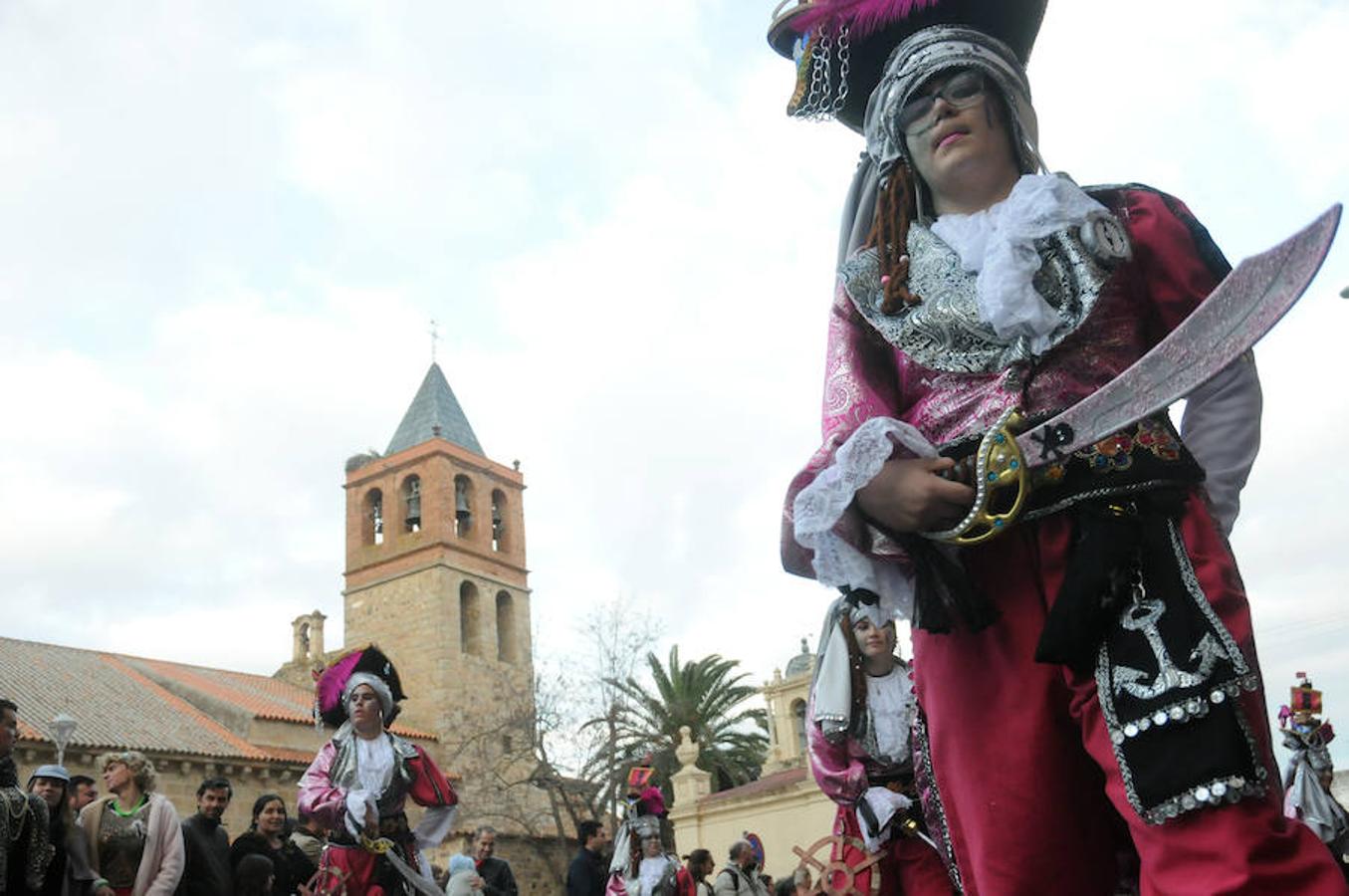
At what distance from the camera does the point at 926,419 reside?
2.51 m

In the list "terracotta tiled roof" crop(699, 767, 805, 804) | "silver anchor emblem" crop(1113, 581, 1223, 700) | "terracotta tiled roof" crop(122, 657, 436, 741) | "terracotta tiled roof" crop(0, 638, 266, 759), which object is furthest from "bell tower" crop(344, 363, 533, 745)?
"silver anchor emblem" crop(1113, 581, 1223, 700)

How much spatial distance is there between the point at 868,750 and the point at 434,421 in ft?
158

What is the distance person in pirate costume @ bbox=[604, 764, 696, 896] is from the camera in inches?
402

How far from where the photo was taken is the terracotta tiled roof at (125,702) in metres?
29.5

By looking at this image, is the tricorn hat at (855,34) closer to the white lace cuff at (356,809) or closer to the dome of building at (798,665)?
the white lace cuff at (356,809)

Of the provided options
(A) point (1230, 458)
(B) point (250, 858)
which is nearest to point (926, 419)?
(A) point (1230, 458)

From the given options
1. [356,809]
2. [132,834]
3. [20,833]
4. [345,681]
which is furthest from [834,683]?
[132,834]

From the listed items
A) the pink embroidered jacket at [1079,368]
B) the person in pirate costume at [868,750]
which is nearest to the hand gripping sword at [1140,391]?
the pink embroidered jacket at [1079,368]

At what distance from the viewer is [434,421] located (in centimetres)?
5228

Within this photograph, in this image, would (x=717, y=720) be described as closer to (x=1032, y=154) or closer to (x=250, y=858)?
(x=250, y=858)

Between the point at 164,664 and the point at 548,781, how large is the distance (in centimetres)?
1519

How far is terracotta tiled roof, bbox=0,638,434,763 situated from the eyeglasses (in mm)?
28514

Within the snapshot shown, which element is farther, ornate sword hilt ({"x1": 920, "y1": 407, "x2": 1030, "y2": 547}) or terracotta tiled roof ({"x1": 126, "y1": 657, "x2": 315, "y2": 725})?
terracotta tiled roof ({"x1": 126, "y1": 657, "x2": 315, "y2": 725})

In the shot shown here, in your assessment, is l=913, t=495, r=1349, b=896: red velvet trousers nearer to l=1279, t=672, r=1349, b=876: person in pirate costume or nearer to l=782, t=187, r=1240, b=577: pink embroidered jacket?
l=782, t=187, r=1240, b=577: pink embroidered jacket
